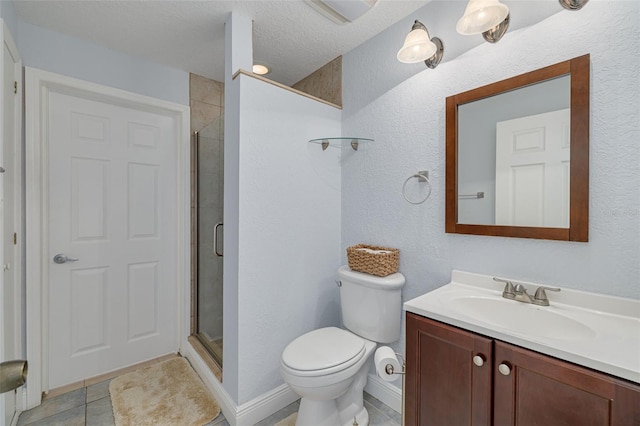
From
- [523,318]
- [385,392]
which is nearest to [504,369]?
[523,318]

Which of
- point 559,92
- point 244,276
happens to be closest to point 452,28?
point 559,92

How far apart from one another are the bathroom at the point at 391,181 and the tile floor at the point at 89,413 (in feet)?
0.33

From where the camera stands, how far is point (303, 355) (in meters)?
1.44

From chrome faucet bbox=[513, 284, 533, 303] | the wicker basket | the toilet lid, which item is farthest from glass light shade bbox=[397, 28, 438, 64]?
the toilet lid

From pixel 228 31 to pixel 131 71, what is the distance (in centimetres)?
92

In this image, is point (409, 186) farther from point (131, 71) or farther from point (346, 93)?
point (131, 71)

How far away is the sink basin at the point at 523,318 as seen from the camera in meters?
1.02

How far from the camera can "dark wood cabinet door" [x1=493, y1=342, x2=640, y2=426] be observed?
2.39 feet

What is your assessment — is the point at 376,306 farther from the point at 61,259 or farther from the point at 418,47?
the point at 61,259

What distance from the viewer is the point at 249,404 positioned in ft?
5.27

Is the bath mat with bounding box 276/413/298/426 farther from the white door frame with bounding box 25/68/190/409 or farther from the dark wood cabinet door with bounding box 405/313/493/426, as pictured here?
the white door frame with bounding box 25/68/190/409

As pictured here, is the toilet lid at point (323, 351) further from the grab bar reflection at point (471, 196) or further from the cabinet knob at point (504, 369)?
the grab bar reflection at point (471, 196)

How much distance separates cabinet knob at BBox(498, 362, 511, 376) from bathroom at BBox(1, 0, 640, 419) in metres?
0.51

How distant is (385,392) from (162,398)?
1.40 metres
